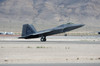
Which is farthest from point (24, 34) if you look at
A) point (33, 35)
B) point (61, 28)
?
point (61, 28)

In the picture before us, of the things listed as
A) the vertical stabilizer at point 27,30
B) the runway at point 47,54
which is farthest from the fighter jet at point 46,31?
the runway at point 47,54

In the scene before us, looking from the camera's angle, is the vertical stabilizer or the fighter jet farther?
the vertical stabilizer

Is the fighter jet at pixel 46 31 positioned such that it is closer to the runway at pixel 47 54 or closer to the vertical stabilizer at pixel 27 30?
the vertical stabilizer at pixel 27 30

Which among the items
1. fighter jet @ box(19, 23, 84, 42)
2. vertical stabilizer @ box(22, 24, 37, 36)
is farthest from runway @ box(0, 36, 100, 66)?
vertical stabilizer @ box(22, 24, 37, 36)

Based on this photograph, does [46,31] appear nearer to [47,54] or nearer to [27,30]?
[27,30]

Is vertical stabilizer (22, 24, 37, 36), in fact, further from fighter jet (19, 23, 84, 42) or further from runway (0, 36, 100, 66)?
runway (0, 36, 100, 66)

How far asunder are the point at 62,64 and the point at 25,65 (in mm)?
2347

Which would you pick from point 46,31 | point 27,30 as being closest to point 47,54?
point 46,31

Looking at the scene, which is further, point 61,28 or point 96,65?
point 61,28

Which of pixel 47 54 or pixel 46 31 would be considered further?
pixel 46 31

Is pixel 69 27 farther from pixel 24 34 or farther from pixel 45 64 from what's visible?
pixel 45 64

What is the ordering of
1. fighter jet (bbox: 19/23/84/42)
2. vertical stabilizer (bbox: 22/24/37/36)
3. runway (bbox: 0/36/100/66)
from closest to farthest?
runway (bbox: 0/36/100/66), fighter jet (bbox: 19/23/84/42), vertical stabilizer (bbox: 22/24/37/36)

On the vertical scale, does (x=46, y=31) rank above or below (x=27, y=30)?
below

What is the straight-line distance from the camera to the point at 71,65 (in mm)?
19016
